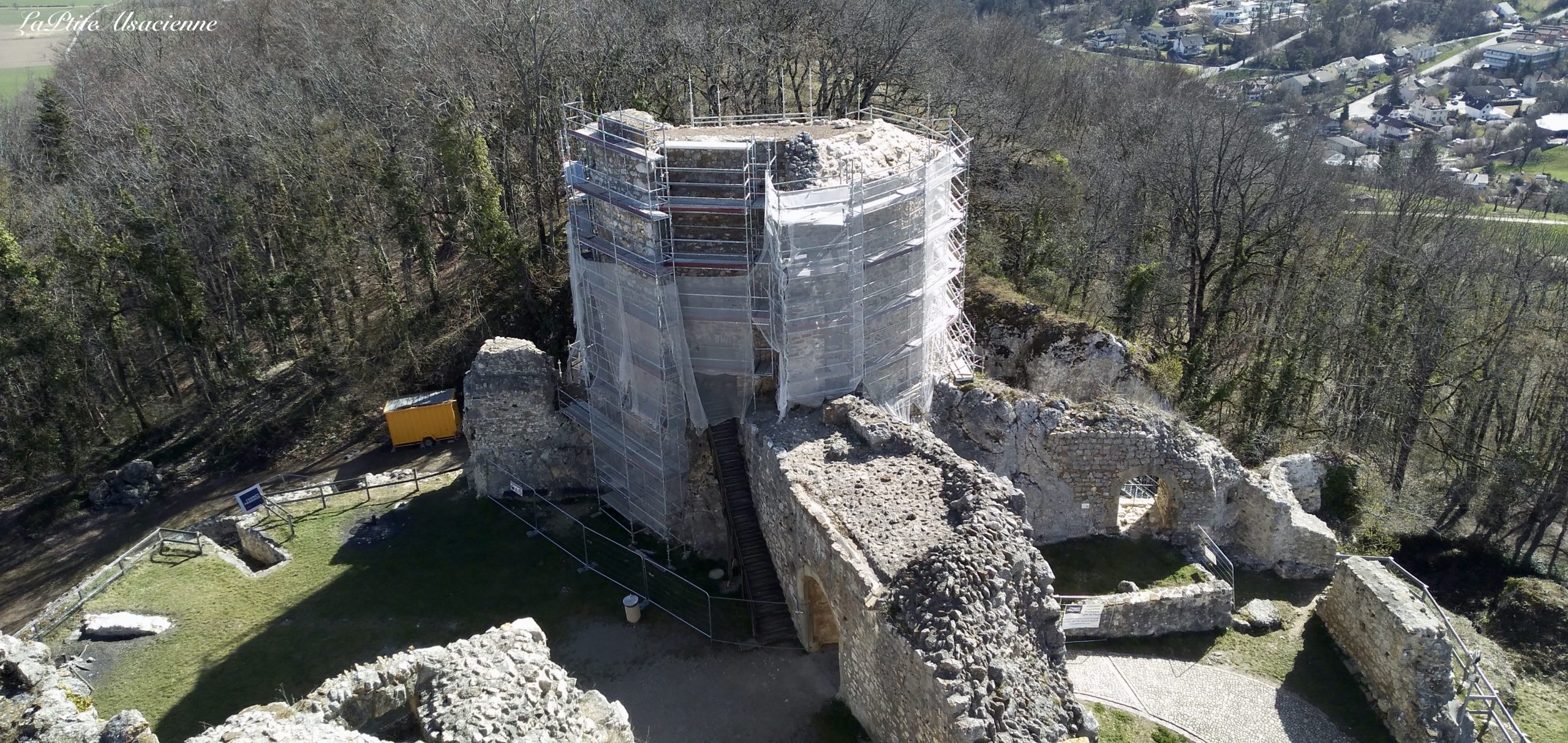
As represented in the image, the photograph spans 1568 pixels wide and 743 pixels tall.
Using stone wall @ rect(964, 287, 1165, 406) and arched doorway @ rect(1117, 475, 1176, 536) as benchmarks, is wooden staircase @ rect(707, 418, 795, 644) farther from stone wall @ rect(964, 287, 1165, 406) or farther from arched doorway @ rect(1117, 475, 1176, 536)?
stone wall @ rect(964, 287, 1165, 406)

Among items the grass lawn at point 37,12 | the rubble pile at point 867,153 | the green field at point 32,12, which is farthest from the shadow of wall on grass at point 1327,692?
the green field at point 32,12

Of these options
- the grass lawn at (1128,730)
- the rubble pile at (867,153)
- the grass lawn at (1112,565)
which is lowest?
the grass lawn at (1128,730)

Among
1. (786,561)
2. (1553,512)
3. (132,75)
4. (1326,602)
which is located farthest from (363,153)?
(1553,512)

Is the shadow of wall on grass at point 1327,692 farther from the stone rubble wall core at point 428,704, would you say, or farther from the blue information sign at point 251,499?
the blue information sign at point 251,499

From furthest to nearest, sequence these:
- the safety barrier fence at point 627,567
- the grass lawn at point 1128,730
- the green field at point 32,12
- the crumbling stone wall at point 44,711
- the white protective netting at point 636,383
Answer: the green field at point 32,12 → the white protective netting at point 636,383 → the safety barrier fence at point 627,567 → the grass lawn at point 1128,730 → the crumbling stone wall at point 44,711

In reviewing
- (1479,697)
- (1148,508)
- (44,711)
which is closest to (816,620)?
(1148,508)

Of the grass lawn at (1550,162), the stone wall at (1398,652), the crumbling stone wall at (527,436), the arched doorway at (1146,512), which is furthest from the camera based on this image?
the grass lawn at (1550,162)

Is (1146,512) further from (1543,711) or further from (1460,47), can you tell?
(1460,47)

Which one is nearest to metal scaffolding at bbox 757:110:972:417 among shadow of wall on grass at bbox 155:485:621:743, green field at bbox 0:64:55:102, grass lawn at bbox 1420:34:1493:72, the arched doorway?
the arched doorway
